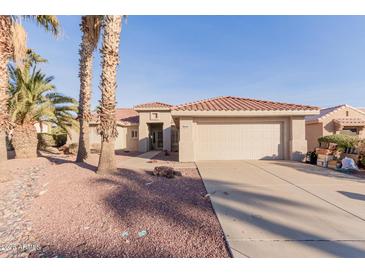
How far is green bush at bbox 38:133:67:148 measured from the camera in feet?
55.4

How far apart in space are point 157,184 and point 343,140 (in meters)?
10.3

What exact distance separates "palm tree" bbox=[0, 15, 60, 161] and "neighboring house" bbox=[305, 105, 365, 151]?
67.5 feet

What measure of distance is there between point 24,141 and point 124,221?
449 inches

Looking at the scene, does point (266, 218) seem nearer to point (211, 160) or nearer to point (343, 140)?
point (211, 160)

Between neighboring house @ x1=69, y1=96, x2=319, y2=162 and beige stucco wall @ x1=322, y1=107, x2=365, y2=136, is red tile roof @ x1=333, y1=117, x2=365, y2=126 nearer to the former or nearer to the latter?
beige stucco wall @ x1=322, y1=107, x2=365, y2=136

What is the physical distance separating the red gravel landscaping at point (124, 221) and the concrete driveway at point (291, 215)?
1.30 ft

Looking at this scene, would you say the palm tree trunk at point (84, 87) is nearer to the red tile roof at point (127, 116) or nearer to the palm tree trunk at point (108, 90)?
the palm tree trunk at point (108, 90)

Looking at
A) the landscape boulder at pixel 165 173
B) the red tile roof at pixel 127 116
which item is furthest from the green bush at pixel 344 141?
the red tile roof at pixel 127 116

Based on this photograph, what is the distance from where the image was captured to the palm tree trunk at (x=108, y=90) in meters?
6.70

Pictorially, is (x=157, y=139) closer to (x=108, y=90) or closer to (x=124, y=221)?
(x=108, y=90)

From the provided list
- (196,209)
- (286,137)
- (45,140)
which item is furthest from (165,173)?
(45,140)

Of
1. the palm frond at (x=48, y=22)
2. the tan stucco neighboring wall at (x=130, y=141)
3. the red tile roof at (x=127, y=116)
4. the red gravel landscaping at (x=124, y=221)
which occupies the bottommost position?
the red gravel landscaping at (x=124, y=221)

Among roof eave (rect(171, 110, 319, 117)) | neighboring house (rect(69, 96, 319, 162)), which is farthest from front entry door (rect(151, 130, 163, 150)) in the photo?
roof eave (rect(171, 110, 319, 117))

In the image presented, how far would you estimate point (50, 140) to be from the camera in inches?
744
